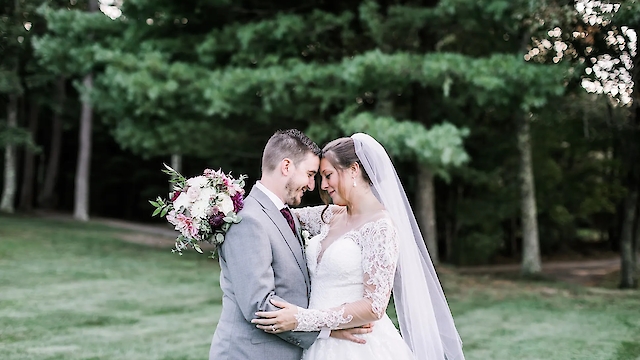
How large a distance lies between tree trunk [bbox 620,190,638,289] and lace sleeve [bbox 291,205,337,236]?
34.1 ft

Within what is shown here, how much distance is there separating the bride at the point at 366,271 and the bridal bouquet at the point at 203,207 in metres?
0.46

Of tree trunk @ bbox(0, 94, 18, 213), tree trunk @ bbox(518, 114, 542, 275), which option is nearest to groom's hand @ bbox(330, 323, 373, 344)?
tree trunk @ bbox(518, 114, 542, 275)

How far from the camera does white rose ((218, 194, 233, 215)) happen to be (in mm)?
2944

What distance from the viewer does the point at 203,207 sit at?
295 centimetres

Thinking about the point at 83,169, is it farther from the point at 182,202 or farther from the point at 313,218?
the point at 182,202

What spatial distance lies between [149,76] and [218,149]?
2.51 m

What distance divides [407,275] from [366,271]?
483 millimetres

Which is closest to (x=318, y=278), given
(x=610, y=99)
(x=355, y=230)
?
(x=355, y=230)

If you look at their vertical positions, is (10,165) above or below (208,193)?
above

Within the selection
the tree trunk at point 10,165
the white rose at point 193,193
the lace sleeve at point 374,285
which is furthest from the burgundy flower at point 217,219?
the tree trunk at point 10,165

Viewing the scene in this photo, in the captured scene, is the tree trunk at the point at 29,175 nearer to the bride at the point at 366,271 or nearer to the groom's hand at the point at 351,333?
the bride at the point at 366,271

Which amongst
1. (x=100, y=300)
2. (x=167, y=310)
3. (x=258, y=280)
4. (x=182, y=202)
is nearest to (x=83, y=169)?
(x=100, y=300)

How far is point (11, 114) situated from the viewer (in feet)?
70.0

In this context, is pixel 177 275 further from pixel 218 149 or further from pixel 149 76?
pixel 149 76
